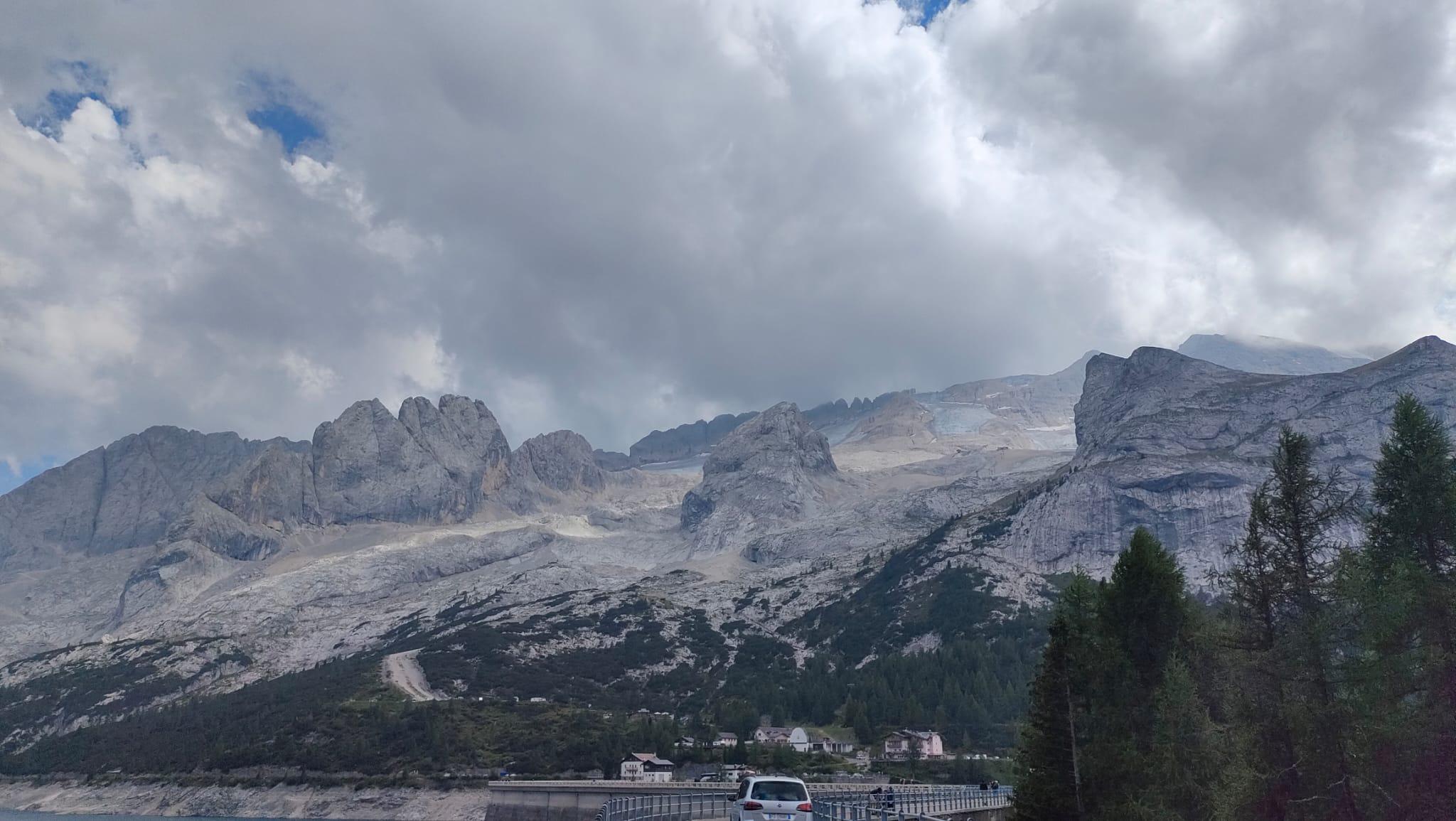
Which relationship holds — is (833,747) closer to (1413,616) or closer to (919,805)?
(919,805)

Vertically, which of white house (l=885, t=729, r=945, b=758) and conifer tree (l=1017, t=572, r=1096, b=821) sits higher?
conifer tree (l=1017, t=572, r=1096, b=821)

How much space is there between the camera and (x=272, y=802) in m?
171

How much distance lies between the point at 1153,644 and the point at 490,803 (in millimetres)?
96810

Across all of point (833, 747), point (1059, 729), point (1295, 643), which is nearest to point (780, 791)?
point (1059, 729)

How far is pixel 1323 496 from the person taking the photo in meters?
41.5

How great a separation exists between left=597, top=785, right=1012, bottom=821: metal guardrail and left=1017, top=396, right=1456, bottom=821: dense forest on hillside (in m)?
9.17

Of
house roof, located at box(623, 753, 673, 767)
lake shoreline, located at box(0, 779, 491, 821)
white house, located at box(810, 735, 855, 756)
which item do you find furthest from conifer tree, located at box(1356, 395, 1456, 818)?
white house, located at box(810, 735, 855, 756)

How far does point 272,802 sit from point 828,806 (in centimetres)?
16036

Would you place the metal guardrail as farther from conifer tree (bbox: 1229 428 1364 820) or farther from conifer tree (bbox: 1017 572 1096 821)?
conifer tree (bbox: 1229 428 1364 820)

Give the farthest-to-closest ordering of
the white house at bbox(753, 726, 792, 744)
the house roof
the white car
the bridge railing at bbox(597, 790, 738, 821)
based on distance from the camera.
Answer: the white house at bbox(753, 726, 792, 744)
the house roof
the bridge railing at bbox(597, 790, 738, 821)
the white car

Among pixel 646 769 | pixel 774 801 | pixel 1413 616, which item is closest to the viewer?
pixel 1413 616

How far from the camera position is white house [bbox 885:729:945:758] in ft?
525

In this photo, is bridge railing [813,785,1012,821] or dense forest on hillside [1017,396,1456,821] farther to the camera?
bridge railing [813,785,1012,821]

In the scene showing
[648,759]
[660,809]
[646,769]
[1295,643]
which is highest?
[1295,643]
